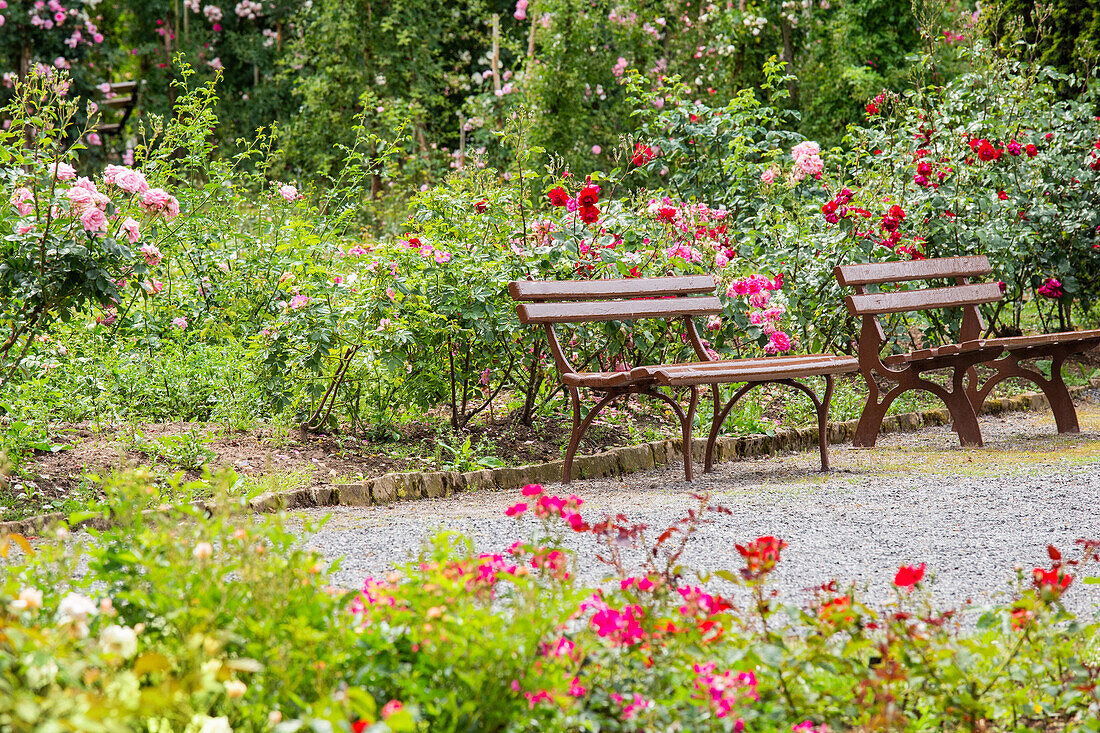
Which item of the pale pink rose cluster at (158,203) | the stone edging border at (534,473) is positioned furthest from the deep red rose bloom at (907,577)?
the pale pink rose cluster at (158,203)

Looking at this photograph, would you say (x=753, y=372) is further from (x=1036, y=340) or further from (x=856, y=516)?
(x=1036, y=340)

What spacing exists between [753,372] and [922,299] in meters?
1.68

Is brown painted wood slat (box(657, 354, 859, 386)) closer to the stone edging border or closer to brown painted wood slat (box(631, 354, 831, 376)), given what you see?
brown painted wood slat (box(631, 354, 831, 376))

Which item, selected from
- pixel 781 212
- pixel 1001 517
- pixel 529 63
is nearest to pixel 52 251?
pixel 1001 517

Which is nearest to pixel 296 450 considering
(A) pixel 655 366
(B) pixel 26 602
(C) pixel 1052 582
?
(A) pixel 655 366

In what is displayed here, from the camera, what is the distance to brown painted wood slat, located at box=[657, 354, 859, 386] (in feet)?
13.4

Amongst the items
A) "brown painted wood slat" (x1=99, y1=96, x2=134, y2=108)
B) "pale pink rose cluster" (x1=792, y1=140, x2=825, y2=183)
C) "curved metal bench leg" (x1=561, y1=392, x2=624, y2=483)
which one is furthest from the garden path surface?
"brown painted wood slat" (x1=99, y1=96, x2=134, y2=108)

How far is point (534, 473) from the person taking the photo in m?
4.40

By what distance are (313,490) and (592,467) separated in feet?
4.14

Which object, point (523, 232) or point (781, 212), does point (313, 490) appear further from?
point (781, 212)

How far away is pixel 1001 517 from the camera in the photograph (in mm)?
3529

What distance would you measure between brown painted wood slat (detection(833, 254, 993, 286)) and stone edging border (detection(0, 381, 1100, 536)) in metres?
0.74

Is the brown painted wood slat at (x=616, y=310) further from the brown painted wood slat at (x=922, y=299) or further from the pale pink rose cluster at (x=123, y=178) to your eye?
Answer: the pale pink rose cluster at (x=123, y=178)

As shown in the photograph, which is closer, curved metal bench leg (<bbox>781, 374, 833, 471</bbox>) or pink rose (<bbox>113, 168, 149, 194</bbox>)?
pink rose (<bbox>113, 168, 149, 194</bbox>)
